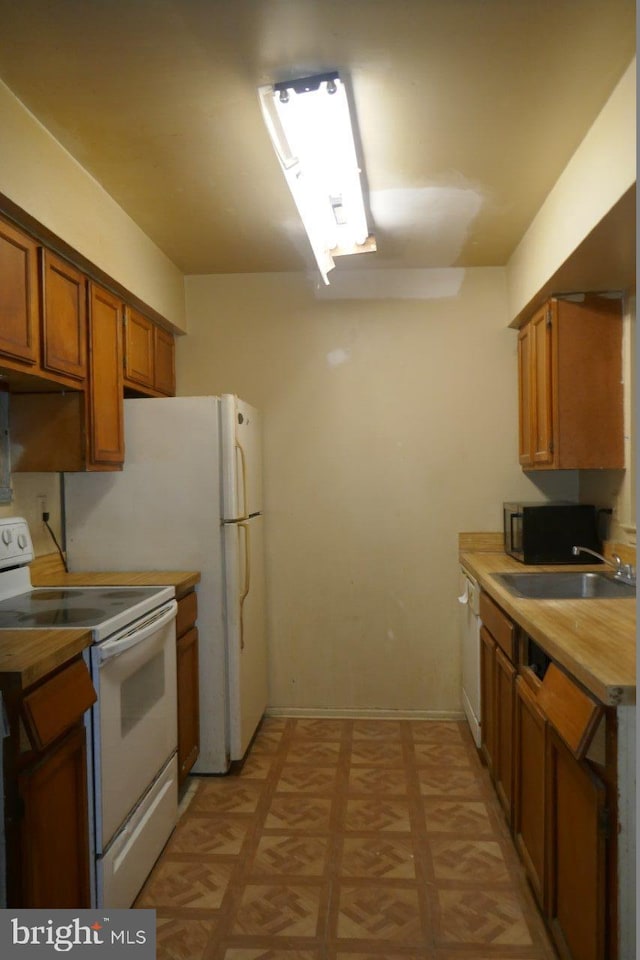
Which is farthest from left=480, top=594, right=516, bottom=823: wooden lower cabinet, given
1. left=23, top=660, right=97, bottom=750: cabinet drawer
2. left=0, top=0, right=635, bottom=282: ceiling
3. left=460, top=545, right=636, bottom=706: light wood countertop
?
left=0, top=0, right=635, bottom=282: ceiling

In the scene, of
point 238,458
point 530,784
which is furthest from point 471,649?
point 238,458

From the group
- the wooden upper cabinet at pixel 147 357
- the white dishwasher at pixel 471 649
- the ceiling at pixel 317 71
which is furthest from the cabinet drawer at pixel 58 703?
the white dishwasher at pixel 471 649

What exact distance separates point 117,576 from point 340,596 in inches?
50.2

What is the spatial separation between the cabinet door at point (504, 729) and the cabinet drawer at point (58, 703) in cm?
136

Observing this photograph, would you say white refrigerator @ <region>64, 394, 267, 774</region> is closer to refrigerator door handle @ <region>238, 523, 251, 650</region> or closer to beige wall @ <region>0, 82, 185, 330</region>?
refrigerator door handle @ <region>238, 523, 251, 650</region>

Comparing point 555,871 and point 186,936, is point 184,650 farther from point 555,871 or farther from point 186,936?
point 555,871

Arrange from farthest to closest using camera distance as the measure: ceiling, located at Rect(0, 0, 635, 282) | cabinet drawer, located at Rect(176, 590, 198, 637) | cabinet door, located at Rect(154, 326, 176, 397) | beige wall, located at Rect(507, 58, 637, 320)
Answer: cabinet door, located at Rect(154, 326, 176, 397) → cabinet drawer, located at Rect(176, 590, 198, 637) → beige wall, located at Rect(507, 58, 637, 320) → ceiling, located at Rect(0, 0, 635, 282)

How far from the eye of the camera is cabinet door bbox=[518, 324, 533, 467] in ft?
9.88

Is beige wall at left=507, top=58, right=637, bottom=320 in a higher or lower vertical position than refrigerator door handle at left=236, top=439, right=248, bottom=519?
higher

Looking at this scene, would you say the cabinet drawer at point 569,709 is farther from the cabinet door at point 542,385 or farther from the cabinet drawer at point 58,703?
the cabinet door at point 542,385

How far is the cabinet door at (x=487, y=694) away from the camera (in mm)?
2453

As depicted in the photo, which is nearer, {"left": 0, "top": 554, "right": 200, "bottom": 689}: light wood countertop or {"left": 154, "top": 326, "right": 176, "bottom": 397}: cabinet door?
{"left": 0, "top": 554, "right": 200, "bottom": 689}: light wood countertop

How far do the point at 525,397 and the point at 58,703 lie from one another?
2.54 m

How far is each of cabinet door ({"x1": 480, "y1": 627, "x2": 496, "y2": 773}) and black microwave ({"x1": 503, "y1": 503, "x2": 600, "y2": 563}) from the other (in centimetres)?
48
